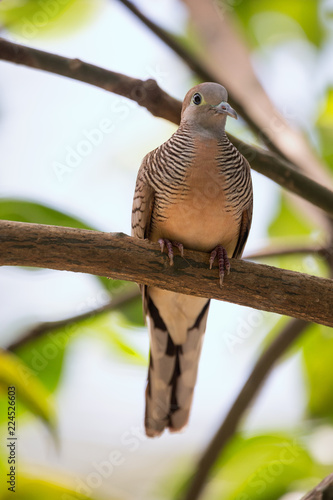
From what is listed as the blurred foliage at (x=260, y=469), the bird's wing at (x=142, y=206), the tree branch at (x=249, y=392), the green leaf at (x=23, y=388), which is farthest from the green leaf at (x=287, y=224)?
the green leaf at (x=23, y=388)

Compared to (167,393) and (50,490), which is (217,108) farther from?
(50,490)

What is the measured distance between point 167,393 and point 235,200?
119cm

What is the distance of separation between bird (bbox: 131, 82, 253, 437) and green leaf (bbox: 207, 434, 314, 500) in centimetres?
66

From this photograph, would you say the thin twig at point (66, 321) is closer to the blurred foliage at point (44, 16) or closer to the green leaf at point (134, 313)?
the green leaf at point (134, 313)

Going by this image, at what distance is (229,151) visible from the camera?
113 inches

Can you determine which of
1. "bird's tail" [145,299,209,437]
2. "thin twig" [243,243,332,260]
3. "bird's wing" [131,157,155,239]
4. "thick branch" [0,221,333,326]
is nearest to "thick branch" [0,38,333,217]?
"bird's wing" [131,157,155,239]

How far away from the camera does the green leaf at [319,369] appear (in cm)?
403

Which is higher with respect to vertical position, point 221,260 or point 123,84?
point 123,84

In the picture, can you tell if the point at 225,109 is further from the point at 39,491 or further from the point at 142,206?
the point at 39,491

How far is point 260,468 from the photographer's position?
11.6 feet

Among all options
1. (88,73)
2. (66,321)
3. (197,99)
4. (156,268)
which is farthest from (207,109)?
(66,321)

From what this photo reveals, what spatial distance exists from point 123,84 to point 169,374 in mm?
1662

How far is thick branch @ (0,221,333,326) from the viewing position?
2340 millimetres

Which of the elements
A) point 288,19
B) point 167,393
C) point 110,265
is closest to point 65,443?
point 167,393
